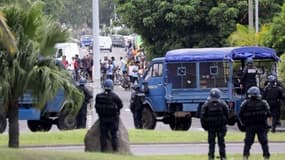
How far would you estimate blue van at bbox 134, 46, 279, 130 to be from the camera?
29.1m

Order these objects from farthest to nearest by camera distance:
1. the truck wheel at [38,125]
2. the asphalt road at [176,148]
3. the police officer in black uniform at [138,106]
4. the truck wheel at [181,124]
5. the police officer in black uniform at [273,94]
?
the truck wheel at [181,124], the truck wheel at [38,125], the police officer in black uniform at [138,106], the police officer in black uniform at [273,94], the asphalt road at [176,148]

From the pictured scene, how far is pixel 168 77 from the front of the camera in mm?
29266

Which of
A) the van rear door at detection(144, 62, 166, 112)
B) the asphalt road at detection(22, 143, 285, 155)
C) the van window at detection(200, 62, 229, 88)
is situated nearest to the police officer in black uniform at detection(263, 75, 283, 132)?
the van window at detection(200, 62, 229, 88)

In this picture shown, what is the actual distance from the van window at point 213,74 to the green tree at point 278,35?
6.97m

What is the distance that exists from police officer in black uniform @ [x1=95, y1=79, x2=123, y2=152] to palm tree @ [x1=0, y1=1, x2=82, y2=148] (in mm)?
530

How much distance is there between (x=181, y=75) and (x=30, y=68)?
37.9 ft

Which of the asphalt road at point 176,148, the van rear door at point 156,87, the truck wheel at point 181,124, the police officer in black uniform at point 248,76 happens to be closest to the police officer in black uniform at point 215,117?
the asphalt road at point 176,148

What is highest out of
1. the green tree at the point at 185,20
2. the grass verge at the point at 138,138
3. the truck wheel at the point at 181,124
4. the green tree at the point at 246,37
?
the green tree at the point at 185,20

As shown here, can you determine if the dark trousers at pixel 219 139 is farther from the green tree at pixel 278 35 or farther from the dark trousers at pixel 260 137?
the green tree at pixel 278 35

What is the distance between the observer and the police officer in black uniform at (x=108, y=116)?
A: 18.5 metres

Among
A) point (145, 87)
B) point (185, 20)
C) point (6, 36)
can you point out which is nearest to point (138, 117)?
point (145, 87)

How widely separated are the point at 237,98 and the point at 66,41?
34.5 feet

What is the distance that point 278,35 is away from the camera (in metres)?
35.9

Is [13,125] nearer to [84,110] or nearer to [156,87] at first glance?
[84,110]
